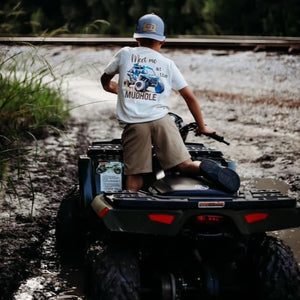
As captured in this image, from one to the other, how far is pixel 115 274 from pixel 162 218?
0.36m

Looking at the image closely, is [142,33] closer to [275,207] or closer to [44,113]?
[275,207]

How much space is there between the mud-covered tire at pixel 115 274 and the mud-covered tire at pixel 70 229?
1072 millimetres

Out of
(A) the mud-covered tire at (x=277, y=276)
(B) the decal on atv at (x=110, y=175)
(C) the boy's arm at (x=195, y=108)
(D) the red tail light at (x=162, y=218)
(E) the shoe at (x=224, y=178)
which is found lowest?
(A) the mud-covered tire at (x=277, y=276)

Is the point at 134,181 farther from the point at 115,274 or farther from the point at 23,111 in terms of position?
the point at 23,111

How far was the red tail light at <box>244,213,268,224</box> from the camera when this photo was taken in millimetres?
3875

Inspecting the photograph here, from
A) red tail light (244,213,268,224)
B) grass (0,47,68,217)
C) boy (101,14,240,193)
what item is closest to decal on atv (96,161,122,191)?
boy (101,14,240,193)

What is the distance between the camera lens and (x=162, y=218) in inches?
149

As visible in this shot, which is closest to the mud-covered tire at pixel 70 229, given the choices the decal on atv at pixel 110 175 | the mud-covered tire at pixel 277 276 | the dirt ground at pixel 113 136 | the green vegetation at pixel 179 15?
the dirt ground at pixel 113 136

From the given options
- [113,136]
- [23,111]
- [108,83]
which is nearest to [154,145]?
[108,83]

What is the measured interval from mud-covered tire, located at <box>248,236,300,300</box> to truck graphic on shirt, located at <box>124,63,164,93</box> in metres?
1.09

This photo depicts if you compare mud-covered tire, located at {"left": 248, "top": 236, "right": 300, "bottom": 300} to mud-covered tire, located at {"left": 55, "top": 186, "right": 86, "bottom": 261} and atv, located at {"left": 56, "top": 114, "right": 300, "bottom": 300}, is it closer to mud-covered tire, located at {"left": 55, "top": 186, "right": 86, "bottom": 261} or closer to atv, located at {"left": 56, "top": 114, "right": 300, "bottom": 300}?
atv, located at {"left": 56, "top": 114, "right": 300, "bottom": 300}

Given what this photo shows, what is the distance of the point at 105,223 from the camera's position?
380 centimetres

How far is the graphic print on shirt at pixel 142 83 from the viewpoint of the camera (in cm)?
440

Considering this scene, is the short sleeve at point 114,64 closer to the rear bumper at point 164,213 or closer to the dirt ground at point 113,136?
the rear bumper at point 164,213
